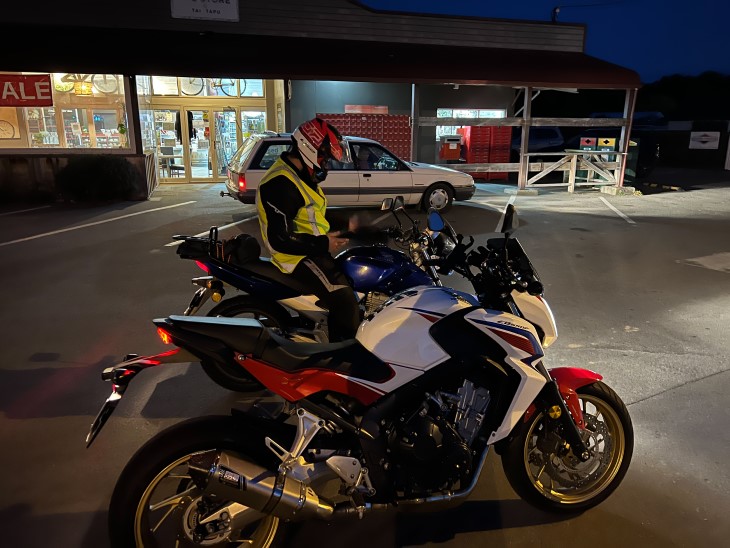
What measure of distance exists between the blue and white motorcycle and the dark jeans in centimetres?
8

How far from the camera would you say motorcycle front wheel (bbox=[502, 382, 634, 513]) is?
9.88 ft

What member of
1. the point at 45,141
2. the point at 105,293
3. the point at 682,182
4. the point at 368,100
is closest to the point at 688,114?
the point at 682,182

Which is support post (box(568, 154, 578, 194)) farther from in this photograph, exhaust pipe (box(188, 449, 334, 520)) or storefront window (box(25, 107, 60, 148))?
exhaust pipe (box(188, 449, 334, 520))

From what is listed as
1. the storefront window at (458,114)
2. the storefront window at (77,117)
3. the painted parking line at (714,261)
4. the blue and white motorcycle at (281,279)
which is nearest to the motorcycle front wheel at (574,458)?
the blue and white motorcycle at (281,279)

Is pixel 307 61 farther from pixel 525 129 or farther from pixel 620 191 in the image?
pixel 620 191

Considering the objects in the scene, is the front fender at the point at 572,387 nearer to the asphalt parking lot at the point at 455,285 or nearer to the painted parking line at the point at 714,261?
the asphalt parking lot at the point at 455,285

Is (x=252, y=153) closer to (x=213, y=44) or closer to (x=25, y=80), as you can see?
(x=213, y=44)

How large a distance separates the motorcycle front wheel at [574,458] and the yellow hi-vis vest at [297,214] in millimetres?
2085

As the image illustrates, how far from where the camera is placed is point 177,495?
8.47 ft

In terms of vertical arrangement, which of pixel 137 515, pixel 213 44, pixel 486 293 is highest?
pixel 213 44

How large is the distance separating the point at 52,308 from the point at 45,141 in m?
10.7

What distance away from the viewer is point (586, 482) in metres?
3.19

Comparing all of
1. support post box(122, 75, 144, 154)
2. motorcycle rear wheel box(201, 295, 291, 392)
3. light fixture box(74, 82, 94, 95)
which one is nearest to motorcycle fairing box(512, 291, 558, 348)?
motorcycle rear wheel box(201, 295, 291, 392)

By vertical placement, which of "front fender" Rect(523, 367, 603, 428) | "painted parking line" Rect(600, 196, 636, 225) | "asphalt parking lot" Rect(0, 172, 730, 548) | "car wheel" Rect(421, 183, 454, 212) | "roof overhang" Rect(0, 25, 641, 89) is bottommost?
"asphalt parking lot" Rect(0, 172, 730, 548)
